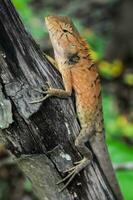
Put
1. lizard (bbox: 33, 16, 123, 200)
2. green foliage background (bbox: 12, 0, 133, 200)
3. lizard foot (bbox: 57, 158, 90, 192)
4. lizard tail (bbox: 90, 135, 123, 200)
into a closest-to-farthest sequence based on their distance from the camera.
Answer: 1. lizard foot (bbox: 57, 158, 90, 192)
2. lizard tail (bbox: 90, 135, 123, 200)
3. lizard (bbox: 33, 16, 123, 200)
4. green foliage background (bbox: 12, 0, 133, 200)

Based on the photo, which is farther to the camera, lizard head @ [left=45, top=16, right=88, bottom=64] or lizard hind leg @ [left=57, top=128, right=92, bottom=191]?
lizard head @ [left=45, top=16, right=88, bottom=64]

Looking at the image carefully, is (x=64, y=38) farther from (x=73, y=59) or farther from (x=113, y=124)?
(x=113, y=124)

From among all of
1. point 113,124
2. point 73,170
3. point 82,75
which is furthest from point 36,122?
point 113,124

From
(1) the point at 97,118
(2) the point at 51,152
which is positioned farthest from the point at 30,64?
(1) the point at 97,118

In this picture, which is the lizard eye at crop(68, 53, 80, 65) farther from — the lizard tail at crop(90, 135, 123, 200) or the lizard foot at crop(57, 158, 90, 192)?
the lizard foot at crop(57, 158, 90, 192)

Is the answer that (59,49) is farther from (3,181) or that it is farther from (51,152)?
(3,181)

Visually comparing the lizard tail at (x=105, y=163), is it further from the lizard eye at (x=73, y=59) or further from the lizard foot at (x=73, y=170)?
the lizard eye at (x=73, y=59)

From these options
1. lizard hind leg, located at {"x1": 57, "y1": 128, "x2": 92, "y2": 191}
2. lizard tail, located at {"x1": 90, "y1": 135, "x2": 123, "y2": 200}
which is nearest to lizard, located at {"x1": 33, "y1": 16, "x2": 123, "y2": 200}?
lizard tail, located at {"x1": 90, "y1": 135, "x2": 123, "y2": 200}
